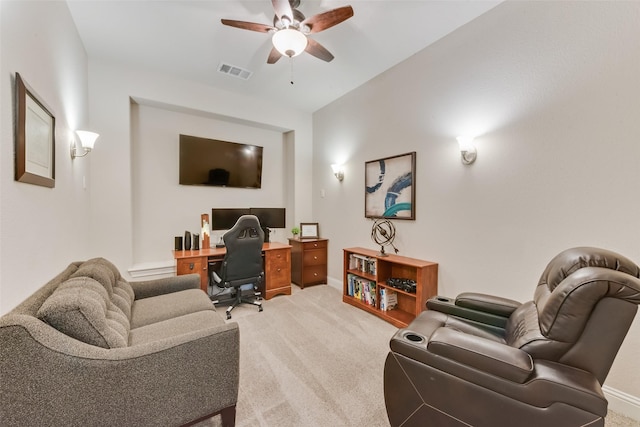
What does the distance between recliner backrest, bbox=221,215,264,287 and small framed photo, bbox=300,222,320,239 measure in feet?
3.99

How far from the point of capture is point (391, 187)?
10.5 feet

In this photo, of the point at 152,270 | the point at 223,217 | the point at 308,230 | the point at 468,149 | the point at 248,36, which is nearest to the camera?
the point at 468,149

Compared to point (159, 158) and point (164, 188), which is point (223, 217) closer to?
point (164, 188)

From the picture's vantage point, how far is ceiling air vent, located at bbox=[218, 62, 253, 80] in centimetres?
314

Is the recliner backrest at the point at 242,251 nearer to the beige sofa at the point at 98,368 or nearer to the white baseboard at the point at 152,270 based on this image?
the white baseboard at the point at 152,270

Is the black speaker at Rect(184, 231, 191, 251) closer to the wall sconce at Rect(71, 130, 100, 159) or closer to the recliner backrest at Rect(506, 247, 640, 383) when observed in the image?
the wall sconce at Rect(71, 130, 100, 159)

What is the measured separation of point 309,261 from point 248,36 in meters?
3.03

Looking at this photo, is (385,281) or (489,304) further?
(385,281)

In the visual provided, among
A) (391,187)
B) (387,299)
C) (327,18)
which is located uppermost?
Answer: (327,18)

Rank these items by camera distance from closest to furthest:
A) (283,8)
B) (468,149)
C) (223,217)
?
(283,8), (468,149), (223,217)

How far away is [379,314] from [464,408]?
70.3 inches

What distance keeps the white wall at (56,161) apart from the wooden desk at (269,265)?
109 centimetres

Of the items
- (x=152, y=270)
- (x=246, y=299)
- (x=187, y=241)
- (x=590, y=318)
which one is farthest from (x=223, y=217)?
(x=590, y=318)

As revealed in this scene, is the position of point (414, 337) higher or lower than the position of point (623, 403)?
higher
